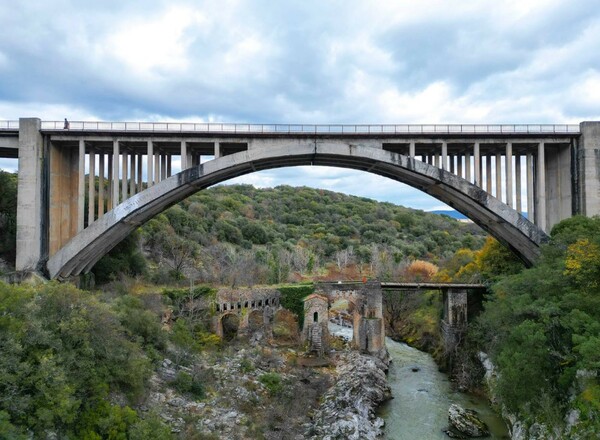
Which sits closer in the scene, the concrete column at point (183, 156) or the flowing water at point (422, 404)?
the flowing water at point (422, 404)

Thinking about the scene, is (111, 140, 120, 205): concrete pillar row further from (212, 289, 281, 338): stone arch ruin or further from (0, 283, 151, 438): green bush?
(0, 283, 151, 438): green bush

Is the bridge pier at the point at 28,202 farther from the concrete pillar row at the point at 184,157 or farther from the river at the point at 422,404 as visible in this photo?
the river at the point at 422,404

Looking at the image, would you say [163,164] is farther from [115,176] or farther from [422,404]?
[422,404]

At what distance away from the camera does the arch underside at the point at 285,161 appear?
788 inches

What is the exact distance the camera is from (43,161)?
66.1ft

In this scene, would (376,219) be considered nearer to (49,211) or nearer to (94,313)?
(49,211)

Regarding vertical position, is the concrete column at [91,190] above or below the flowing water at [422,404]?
above

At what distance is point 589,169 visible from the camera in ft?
66.6

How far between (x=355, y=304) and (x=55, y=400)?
19307mm

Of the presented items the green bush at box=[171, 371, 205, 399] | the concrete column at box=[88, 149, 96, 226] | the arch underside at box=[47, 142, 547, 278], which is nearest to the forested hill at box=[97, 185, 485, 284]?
→ the arch underside at box=[47, 142, 547, 278]

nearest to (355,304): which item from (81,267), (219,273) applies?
(219,273)

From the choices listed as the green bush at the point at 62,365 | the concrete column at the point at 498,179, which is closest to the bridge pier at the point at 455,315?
the concrete column at the point at 498,179

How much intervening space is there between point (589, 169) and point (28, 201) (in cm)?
2767

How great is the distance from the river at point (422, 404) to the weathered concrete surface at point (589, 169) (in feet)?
36.3
